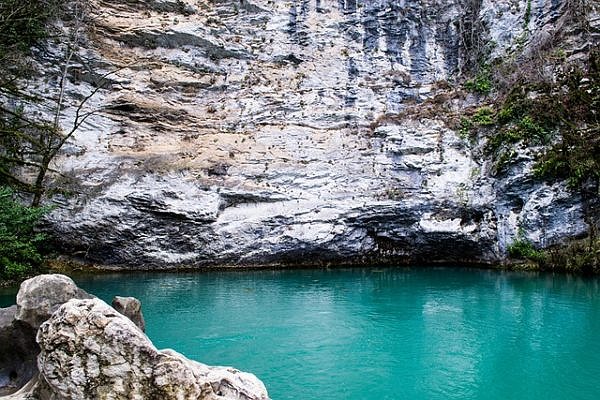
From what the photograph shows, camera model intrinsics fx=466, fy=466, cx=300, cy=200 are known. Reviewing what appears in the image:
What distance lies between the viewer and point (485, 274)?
16422mm

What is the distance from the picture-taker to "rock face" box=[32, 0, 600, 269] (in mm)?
17750

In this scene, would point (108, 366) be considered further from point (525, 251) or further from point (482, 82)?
point (482, 82)

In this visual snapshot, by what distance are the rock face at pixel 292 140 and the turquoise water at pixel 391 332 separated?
2845mm

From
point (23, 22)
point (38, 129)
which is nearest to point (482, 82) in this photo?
point (38, 129)

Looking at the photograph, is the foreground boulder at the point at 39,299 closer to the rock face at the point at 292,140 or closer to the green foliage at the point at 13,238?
the green foliage at the point at 13,238

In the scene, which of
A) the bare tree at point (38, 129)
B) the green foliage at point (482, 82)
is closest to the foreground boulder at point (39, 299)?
the bare tree at point (38, 129)

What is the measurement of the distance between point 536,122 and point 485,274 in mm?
6134

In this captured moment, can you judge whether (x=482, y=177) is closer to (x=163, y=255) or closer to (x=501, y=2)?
(x=501, y=2)

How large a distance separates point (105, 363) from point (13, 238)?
11.6 metres

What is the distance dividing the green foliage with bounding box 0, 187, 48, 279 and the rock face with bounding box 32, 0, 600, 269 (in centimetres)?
335

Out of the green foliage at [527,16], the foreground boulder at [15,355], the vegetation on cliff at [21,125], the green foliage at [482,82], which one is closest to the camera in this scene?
the foreground boulder at [15,355]

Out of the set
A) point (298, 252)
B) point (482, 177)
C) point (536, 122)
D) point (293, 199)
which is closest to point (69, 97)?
point (293, 199)

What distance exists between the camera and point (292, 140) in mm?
20562

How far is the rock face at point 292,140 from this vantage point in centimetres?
1775
